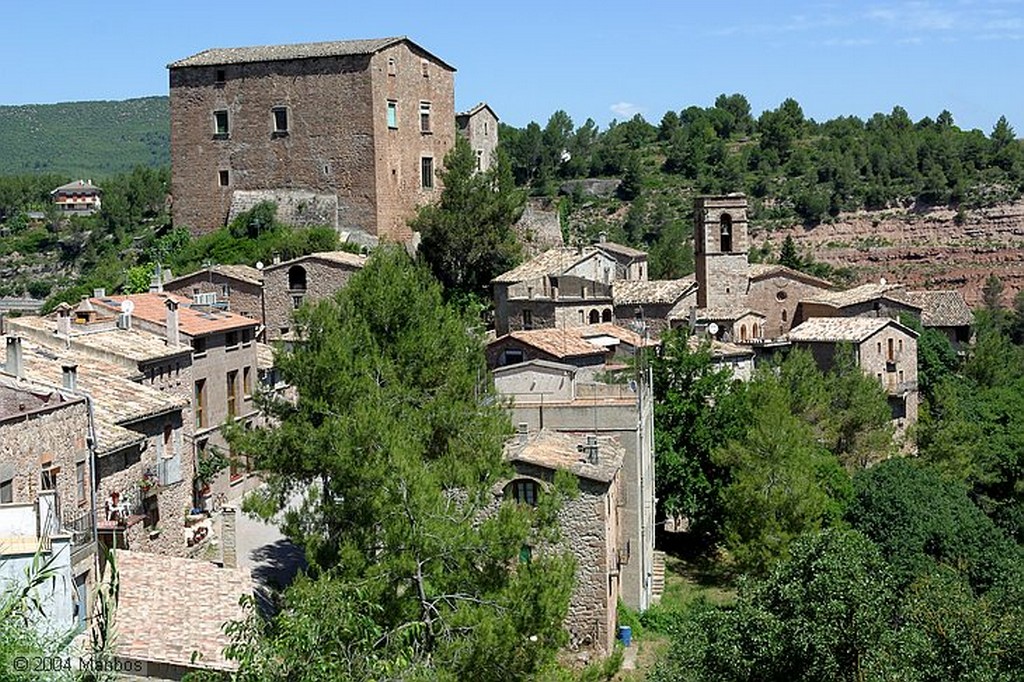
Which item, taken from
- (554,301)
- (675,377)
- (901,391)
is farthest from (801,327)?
(675,377)

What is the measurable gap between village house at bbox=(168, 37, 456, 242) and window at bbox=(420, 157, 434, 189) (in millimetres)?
39

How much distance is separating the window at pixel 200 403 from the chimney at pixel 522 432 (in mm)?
7124

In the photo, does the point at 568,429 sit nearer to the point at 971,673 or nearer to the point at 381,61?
the point at 971,673

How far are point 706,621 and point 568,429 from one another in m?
6.98

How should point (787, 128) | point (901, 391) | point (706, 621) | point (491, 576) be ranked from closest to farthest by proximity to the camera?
point (491, 576) → point (706, 621) → point (901, 391) → point (787, 128)

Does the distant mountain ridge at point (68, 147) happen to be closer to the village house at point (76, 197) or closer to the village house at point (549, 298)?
the village house at point (76, 197)

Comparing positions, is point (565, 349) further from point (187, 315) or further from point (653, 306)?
point (653, 306)

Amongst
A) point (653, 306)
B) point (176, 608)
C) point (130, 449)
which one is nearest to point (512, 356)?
point (653, 306)

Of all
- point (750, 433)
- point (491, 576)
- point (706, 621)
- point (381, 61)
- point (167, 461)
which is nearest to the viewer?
point (491, 576)

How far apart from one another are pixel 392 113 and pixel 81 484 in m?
34.0

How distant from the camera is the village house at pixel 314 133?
2069 inches

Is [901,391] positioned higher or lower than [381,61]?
lower

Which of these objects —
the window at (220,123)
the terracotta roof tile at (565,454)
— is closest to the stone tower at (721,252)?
the window at (220,123)

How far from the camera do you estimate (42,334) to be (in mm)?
26953
